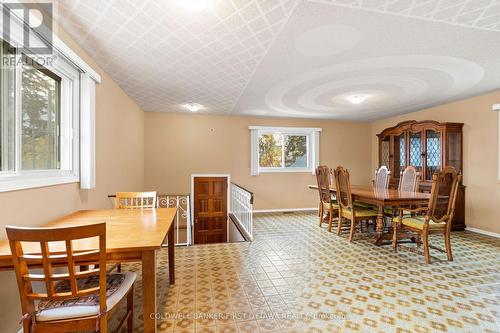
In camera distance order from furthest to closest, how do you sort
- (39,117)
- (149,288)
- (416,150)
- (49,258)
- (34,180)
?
(416,150) → (39,117) → (34,180) → (149,288) → (49,258)

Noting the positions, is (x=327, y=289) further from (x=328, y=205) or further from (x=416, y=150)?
(x=416, y=150)

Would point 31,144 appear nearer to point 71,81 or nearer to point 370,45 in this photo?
point 71,81

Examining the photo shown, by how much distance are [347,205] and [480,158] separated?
2.48 meters

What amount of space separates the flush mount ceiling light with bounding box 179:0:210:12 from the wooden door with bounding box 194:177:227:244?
160 inches

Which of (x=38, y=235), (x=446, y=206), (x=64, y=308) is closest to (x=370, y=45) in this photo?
(x=446, y=206)

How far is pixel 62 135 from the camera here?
2195 mm

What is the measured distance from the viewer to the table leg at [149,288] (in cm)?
134

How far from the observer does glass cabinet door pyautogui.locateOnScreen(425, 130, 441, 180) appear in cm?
430

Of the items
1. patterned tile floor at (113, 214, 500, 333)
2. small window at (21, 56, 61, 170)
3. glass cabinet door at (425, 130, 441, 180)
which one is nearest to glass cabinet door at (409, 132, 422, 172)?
glass cabinet door at (425, 130, 441, 180)

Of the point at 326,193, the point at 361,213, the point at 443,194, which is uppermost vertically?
the point at 443,194

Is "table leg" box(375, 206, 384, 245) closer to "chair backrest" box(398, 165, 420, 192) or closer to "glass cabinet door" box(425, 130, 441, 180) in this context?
"chair backrest" box(398, 165, 420, 192)

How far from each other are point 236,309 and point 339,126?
212 inches

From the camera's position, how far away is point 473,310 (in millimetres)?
1892

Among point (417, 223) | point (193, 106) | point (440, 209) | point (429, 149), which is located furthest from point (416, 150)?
point (193, 106)
